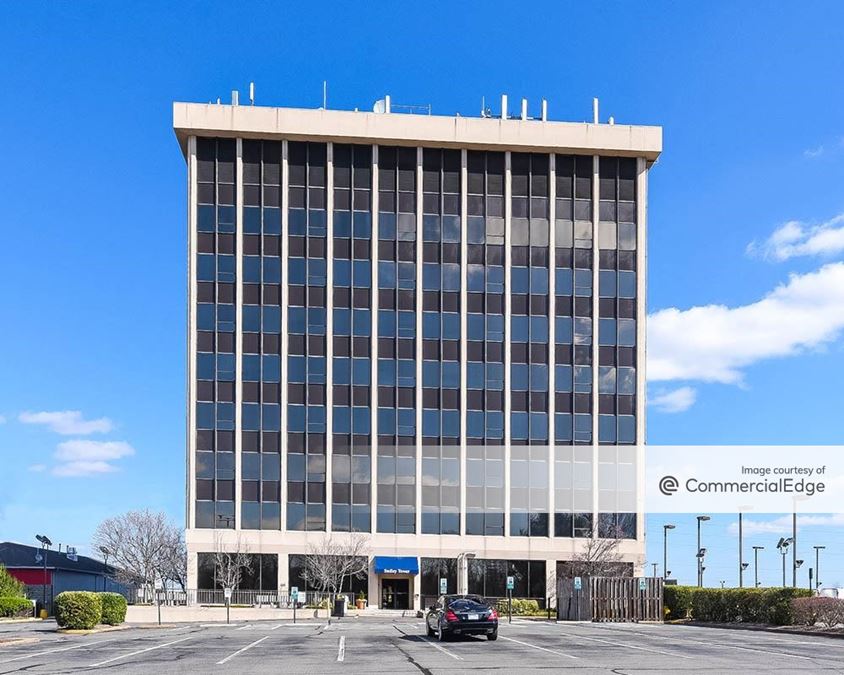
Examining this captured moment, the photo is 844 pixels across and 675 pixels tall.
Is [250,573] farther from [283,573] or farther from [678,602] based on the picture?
[678,602]

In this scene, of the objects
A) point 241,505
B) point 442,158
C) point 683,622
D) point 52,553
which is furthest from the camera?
point 52,553

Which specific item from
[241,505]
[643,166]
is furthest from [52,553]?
[643,166]

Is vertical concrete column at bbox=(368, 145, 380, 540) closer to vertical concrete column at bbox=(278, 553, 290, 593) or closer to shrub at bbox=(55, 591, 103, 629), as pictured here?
vertical concrete column at bbox=(278, 553, 290, 593)

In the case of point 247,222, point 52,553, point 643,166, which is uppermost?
point 643,166

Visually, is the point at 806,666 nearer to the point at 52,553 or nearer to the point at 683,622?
the point at 683,622

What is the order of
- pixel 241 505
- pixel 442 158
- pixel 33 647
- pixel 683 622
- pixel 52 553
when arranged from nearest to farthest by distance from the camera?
pixel 33 647, pixel 683 622, pixel 241 505, pixel 442 158, pixel 52 553

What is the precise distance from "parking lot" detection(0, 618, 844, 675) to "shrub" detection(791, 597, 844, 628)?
7.55 ft

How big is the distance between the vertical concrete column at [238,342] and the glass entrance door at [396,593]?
40.5 feet

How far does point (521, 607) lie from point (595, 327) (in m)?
22.8

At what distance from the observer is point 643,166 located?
8688 cm

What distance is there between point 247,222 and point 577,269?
85.8 feet

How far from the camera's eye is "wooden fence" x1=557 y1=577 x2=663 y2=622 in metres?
56.6

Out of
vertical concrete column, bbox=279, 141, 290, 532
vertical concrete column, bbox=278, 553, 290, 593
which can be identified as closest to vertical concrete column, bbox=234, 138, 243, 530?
vertical concrete column, bbox=279, 141, 290, 532

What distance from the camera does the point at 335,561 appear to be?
77688mm
